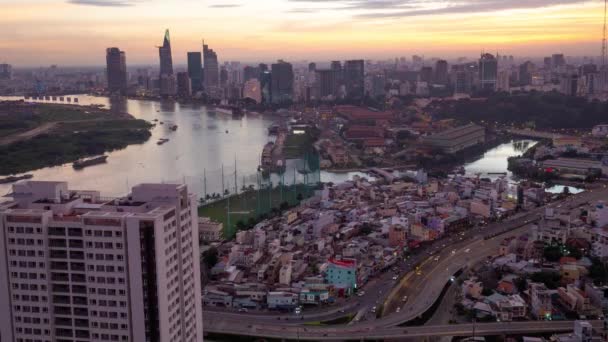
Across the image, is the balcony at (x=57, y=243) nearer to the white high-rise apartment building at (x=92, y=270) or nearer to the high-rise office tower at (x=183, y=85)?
the white high-rise apartment building at (x=92, y=270)

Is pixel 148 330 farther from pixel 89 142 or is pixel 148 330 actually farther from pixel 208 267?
pixel 89 142

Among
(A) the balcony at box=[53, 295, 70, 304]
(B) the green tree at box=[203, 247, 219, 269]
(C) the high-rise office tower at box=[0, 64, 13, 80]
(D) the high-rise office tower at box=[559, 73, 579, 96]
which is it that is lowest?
(B) the green tree at box=[203, 247, 219, 269]

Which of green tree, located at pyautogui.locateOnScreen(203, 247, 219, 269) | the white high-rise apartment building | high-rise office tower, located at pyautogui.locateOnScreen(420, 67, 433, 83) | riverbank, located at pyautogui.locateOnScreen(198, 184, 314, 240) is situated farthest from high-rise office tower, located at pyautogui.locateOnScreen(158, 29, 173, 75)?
the white high-rise apartment building

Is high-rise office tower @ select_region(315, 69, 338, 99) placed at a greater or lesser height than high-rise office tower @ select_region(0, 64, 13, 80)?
lesser

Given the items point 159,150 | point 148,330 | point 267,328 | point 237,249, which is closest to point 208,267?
point 237,249

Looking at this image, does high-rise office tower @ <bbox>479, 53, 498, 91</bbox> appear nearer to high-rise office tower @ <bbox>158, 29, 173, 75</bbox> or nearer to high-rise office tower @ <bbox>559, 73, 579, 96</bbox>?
high-rise office tower @ <bbox>559, 73, 579, 96</bbox>

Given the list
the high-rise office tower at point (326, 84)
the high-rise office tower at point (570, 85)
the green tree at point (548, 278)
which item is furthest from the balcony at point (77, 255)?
the high-rise office tower at point (326, 84)

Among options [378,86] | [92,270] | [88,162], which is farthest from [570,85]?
[92,270]
